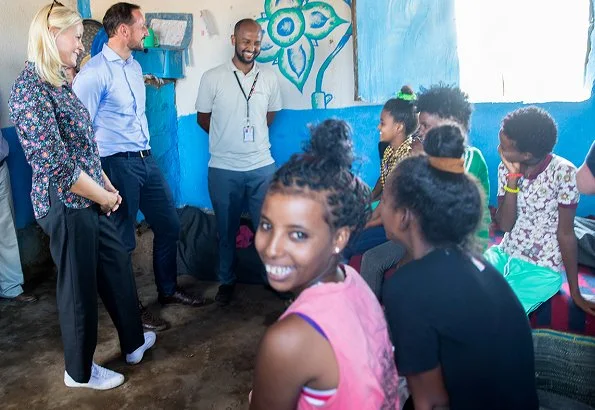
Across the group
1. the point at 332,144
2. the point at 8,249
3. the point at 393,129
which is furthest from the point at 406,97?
the point at 8,249

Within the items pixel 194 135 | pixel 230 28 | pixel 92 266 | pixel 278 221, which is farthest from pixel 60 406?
pixel 230 28

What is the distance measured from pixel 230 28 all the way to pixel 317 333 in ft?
10.7

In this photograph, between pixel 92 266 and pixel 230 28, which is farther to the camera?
pixel 230 28

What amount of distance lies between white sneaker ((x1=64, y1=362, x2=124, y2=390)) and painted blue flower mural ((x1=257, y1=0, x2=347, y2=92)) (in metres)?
2.21

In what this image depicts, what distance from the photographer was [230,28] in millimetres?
A: 3812

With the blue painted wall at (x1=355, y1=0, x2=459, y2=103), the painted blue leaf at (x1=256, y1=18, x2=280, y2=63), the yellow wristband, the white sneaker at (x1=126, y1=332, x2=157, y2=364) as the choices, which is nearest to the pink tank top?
the yellow wristband

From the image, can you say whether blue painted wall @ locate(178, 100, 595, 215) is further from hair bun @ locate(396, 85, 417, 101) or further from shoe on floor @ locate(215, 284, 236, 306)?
shoe on floor @ locate(215, 284, 236, 306)

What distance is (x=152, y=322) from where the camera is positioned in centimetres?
310

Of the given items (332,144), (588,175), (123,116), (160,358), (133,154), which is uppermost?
(123,116)

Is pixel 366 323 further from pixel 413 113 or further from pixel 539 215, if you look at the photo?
pixel 413 113

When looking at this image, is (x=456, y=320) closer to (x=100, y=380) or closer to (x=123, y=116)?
(x=100, y=380)

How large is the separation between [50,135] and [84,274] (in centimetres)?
63

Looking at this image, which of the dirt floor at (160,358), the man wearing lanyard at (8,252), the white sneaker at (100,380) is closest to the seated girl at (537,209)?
the dirt floor at (160,358)

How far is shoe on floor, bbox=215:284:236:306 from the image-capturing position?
136 inches
